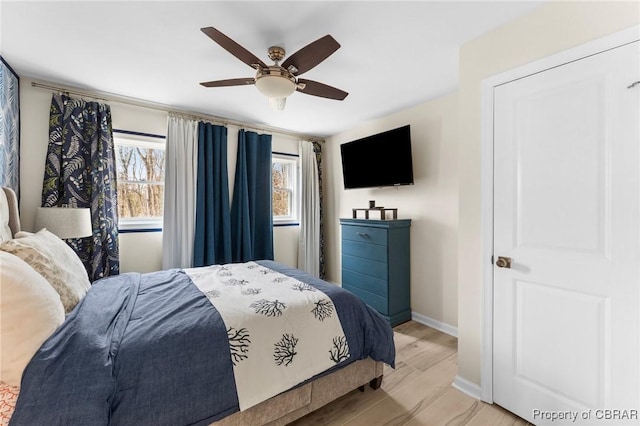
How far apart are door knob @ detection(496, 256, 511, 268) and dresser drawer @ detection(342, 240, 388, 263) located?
4.41ft

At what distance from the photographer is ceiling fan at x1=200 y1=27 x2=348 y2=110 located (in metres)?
1.52

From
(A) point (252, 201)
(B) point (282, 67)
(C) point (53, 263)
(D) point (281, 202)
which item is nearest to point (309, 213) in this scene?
(D) point (281, 202)

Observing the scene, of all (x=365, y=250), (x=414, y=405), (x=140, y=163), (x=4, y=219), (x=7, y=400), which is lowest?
(x=414, y=405)

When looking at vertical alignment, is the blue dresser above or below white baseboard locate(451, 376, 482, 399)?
above

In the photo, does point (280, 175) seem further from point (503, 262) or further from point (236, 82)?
point (503, 262)

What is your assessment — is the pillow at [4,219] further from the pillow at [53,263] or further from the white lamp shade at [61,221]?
the white lamp shade at [61,221]

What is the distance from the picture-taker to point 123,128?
9.50 ft

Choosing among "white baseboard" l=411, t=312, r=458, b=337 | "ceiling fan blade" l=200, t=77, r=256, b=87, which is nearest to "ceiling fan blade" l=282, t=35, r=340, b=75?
"ceiling fan blade" l=200, t=77, r=256, b=87

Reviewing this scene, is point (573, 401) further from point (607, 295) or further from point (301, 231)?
point (301, 231)

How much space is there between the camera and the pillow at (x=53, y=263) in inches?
53.6

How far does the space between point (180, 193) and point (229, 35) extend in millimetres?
1883

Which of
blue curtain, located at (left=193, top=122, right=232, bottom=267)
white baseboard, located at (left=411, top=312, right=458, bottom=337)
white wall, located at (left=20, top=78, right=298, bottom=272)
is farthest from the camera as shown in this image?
blue curtain, located at (left=193, top=122, right=232, bottom=267)

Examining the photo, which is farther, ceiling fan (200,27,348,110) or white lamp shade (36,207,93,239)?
white lamp shade (36,207,93,239)

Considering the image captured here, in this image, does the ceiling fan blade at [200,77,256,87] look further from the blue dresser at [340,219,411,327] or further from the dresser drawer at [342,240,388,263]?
the dresser drawer at [342,240,388,263]
